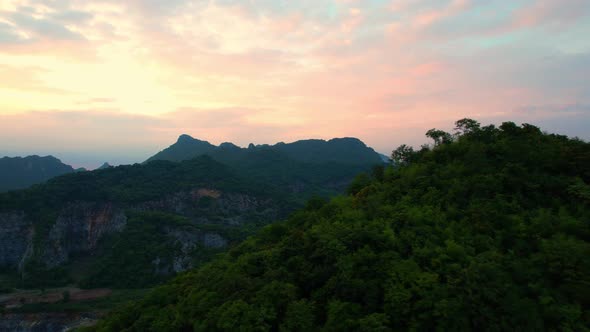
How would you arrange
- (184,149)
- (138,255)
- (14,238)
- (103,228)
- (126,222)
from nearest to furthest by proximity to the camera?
A: (138,255), (14,238), (126,222), (103,228), (184,149)

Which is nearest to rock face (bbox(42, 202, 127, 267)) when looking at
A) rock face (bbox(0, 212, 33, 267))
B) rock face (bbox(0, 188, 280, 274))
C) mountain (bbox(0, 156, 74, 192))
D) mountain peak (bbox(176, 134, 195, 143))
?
rock face (bbox(0, 188, 280, 274))

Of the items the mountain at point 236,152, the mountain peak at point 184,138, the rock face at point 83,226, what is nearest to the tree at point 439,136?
the rock face at point 83,226

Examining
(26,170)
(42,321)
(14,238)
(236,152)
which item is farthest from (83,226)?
(26,170)

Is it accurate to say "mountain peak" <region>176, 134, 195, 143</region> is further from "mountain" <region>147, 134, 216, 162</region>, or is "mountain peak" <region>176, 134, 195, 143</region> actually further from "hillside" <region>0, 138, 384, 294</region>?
"hillside" <region>0, 138, 384, 294</region>

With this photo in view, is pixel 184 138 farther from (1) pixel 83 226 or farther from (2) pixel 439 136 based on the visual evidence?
(2) pixel 439 136

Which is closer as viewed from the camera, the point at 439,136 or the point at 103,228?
the point at 439,136

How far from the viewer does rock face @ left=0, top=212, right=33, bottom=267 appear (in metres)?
67.1

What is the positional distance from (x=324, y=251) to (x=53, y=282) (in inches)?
2554

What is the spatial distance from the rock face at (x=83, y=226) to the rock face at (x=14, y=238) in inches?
193

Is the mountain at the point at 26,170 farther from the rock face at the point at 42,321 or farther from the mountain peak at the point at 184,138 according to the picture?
the rock face at the point at 42,321

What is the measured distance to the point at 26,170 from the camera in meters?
138

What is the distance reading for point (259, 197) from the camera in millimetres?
93500

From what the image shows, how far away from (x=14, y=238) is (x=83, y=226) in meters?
11.3

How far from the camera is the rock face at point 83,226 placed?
226 ft
